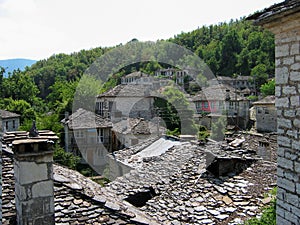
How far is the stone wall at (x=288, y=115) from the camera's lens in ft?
14.0

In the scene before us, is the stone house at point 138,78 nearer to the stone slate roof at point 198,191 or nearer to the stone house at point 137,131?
the stone house at point 137,131

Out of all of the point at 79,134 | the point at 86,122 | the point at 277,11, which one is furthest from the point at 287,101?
the point at 79,134

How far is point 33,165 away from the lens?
3918 mm

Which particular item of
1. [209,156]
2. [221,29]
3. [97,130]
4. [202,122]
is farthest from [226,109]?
[221,29]

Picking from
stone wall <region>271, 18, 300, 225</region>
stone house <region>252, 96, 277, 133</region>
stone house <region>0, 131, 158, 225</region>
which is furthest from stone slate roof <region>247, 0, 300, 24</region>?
stone house <region>252, 96, 277, 133</region>

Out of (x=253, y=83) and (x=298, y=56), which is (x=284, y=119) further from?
(x=253, y=83)

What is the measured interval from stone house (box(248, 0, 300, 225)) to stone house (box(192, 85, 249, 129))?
3338cm

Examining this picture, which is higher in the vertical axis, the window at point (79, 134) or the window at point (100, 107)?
the window at point (100, 107)

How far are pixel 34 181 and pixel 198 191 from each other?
5400 millimetres

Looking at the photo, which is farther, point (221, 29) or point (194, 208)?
point (221, 29)

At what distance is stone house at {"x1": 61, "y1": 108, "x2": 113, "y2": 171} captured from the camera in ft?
80.2

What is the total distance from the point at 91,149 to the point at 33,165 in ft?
70.5

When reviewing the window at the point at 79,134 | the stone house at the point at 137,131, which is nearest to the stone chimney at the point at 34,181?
the stone house at the point at 137,131

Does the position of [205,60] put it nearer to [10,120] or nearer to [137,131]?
[10,120]
